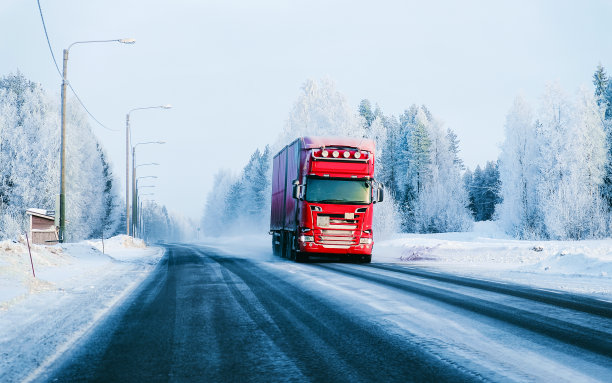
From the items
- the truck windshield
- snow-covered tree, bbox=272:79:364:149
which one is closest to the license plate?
the truck windshield

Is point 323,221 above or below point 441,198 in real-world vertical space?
below

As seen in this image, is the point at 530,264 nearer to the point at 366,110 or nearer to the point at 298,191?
the point at 298,191

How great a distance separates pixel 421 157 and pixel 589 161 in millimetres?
28643

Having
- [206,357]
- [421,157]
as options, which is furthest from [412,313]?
[421,157]

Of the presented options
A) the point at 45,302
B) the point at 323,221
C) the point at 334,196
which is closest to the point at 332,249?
the point at 323,221

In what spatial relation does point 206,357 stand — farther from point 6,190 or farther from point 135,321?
point 6,190

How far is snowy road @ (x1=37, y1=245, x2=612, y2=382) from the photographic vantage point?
468cm

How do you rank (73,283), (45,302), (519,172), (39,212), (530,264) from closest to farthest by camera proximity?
1. (45,302)
2. (73,283)
3. (530,264)
4. (39,212)
5. (519,172)

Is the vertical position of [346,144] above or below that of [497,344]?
above

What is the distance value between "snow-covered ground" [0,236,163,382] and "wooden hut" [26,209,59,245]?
8.43 metres

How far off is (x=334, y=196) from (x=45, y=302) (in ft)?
40.1

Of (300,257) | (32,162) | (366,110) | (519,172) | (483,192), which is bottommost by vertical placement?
(300,257)

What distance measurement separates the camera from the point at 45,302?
9070 millimetres

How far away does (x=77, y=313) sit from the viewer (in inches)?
314
